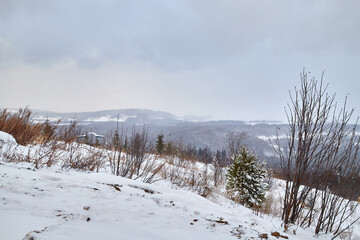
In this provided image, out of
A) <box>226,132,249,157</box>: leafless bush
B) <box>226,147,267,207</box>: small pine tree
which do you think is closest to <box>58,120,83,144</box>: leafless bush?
<box>226,147,267,207</box>: small pine tree

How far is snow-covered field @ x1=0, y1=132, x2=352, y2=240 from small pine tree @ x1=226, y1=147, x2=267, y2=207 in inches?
236

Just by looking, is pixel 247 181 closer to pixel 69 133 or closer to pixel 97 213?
pixel 69 133

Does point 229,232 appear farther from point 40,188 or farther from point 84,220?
point 40,188

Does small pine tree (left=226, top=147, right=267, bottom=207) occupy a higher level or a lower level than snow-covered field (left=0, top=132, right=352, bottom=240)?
lower

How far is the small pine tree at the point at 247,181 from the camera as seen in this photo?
29.1ft

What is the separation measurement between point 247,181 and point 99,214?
8.36 metres

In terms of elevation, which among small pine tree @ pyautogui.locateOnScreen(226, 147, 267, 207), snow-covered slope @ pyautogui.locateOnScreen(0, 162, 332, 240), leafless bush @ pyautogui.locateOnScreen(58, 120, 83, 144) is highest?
leafless bush @ pyautogui.locateOnScreen(58, 120, 83, 144)

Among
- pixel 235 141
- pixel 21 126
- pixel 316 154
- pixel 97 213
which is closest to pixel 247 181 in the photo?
pixel 316 154

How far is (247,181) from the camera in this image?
905 centimetres

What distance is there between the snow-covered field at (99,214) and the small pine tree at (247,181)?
5998 millimetres

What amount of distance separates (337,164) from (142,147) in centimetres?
413

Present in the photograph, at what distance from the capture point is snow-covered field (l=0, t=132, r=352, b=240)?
1438 millimetres

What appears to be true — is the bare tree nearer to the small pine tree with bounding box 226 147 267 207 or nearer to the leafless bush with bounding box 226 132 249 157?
the small pine tree with bounding box 226 147 267 207

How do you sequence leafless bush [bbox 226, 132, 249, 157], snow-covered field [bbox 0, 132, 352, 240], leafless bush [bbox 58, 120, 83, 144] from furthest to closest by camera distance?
1. leafless bush [bbox 226, 132, 249, 157]
2. leafless bush [bbox 58, 120, 83, 144]
3. snow-covered field [bbox 0, 132, 352, 240]
